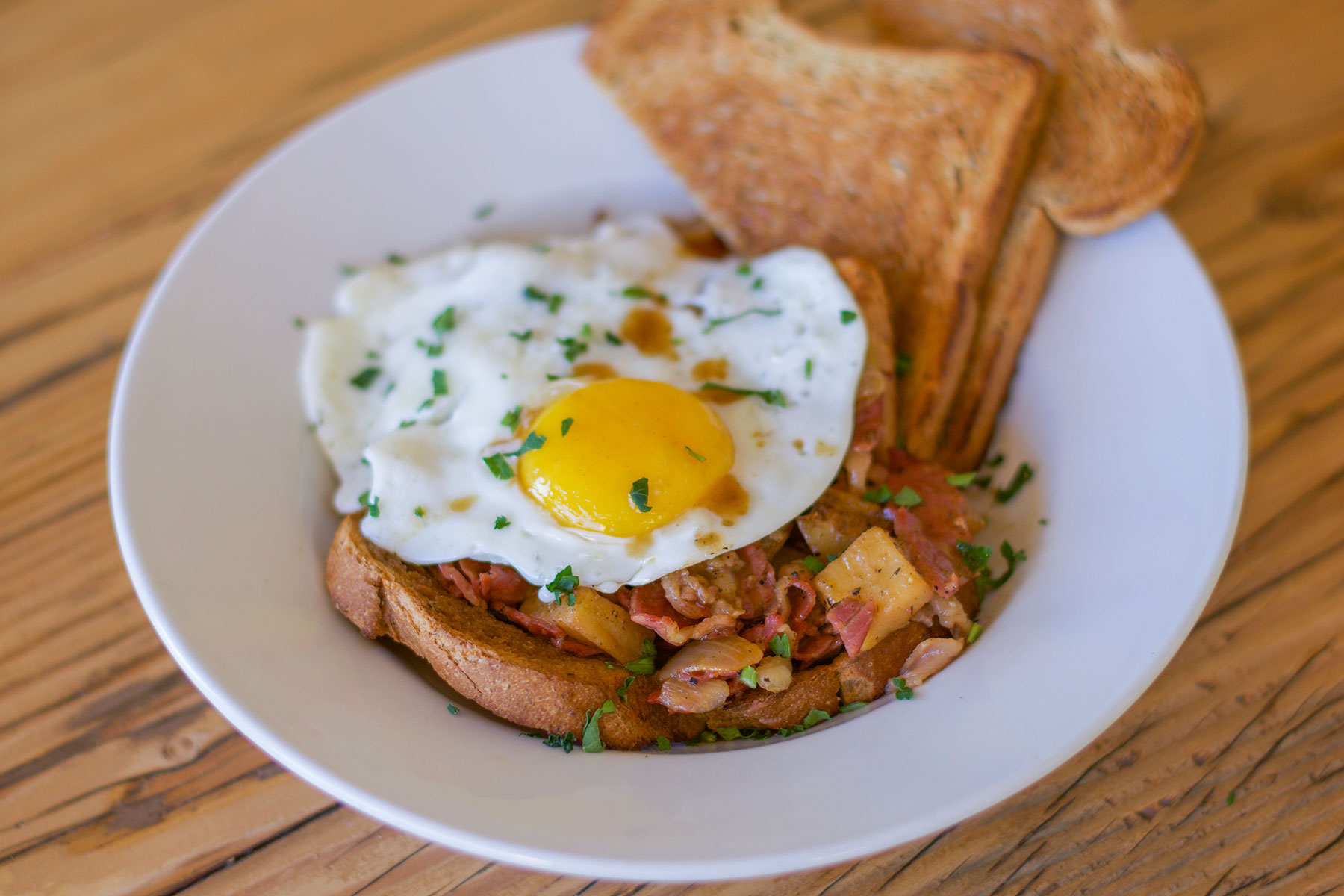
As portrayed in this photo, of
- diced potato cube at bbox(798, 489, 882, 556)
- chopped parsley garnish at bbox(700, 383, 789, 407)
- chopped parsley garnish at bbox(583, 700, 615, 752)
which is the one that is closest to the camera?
chopped parsley garnish at bbox(583, 700, 615, 752)

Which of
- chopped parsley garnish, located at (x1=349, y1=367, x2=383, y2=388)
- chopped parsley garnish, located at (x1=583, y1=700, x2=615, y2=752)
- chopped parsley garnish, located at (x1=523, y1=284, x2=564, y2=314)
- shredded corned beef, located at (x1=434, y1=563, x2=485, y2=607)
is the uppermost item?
chopped parsley garnish, located at (x1=523, y1=284, x2=564, y2=314)

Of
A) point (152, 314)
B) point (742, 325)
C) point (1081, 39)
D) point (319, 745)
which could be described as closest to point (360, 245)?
point (152, 314)

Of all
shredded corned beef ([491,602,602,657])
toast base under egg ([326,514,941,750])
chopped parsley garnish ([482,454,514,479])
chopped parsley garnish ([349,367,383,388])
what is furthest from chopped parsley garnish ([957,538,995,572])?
chopped parsley garnish ([349,367,383,388])

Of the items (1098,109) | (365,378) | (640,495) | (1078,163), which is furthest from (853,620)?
(1098,109)

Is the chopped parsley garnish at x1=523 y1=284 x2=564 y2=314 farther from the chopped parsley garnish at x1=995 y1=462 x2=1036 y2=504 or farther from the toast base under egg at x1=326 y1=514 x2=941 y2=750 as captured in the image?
the chopped parsley garnish at x1=995 y1=462 x2=1036 y2=504

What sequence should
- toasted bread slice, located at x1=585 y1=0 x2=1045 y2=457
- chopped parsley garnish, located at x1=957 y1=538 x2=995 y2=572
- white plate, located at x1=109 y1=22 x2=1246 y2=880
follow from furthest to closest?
toasted bread slice, located at x1=585 y1=0 x2=1045 y2=457
chopped parsley garnish, located at x1=957 y1=538 x2=995 y2=572
white plate, located at x1=109 y1=22 x2=1246 y2=880

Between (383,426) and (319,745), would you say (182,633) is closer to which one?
(319,745)
